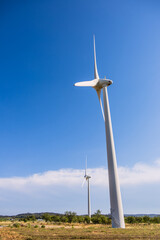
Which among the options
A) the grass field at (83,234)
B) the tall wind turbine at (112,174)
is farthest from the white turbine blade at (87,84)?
the grass field at (83,234)

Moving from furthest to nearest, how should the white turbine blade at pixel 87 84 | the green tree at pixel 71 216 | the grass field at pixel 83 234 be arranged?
A: the green tree at pixel 71 216
the white turbine blade at pixel 87 84
the grass field at pixel 83 234

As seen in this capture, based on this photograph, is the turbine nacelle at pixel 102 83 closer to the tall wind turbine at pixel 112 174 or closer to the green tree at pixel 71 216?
the tall wind turbine at pixel 112 174

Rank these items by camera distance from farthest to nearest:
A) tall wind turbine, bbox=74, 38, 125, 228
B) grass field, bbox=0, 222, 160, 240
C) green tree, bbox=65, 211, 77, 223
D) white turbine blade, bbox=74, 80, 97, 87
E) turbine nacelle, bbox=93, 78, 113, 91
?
green tree, bbox=65, 211, 77, 223 < turbine nacelle, bbox=93, 78, 113, 91 < white turbine blade, bbox=74, 80, 97, 87 < tall wind turbine, bbox=74, 38, 125, 228 < grass field, bbox=0, 222, 160, 240

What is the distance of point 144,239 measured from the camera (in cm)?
2106

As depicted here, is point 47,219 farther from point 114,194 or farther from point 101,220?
point 114,194

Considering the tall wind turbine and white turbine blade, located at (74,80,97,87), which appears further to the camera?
white turbine blade, located at (74,80,97,87)

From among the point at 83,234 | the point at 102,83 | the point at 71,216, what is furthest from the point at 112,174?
the point at 71,216

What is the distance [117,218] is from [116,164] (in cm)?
863

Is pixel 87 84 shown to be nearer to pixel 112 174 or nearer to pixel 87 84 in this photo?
pixel 87 84

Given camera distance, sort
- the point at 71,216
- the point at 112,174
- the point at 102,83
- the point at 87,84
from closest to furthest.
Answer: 1. the point at 112,174
2. the point at 87,84
3. the point at 102,83
4. the point at 71,216

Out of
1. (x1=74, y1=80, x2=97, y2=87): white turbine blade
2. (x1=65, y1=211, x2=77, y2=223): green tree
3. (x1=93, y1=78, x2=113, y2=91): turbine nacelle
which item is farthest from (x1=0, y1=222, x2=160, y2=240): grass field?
(x1=65, y1=211, x2=77, y2=223): green tree

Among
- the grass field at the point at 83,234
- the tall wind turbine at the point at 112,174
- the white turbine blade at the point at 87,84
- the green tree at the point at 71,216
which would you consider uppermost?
the white turbine blade at the point at 87,84

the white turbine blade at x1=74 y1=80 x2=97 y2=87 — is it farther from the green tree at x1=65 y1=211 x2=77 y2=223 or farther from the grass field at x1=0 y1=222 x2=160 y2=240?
the green tree at x1=65 y1=211 x2=77 y2=223

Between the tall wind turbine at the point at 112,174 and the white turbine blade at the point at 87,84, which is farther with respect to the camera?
the white turbine blade at the point at 87,84
